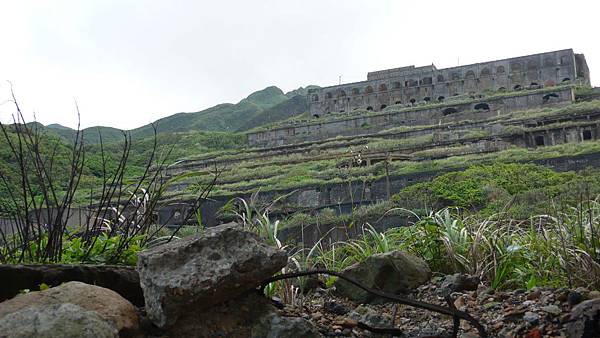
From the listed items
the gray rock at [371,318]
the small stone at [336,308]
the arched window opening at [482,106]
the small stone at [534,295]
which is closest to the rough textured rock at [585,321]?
the small stone at [534,295]

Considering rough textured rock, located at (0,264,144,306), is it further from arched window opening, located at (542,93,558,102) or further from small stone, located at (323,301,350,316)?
arched window opening, located at (542,93,558,102)

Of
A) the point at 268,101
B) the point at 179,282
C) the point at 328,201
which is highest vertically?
the point at 268,101

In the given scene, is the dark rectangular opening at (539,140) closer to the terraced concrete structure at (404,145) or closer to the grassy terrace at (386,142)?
the terraced concrete structure at (404,145)

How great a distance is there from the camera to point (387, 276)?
3.91m

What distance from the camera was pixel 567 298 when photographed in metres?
2.99

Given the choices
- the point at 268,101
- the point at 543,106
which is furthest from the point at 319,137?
the point at 268,101

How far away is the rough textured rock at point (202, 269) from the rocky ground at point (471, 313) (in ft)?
1.93

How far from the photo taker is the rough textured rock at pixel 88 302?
2.28 metres

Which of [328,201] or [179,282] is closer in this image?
[179,282]

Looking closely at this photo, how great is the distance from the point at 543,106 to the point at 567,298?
38671 mm

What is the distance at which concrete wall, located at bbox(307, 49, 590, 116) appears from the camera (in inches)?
1922

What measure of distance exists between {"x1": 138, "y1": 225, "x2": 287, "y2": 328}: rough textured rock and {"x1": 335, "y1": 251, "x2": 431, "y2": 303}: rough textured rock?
1.33 metres

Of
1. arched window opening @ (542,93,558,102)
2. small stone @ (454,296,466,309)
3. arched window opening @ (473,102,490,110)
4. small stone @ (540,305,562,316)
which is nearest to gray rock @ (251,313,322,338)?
small stone @ (454,296,466,309)

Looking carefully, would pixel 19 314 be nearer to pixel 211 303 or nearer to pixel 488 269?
pixel 211 303
